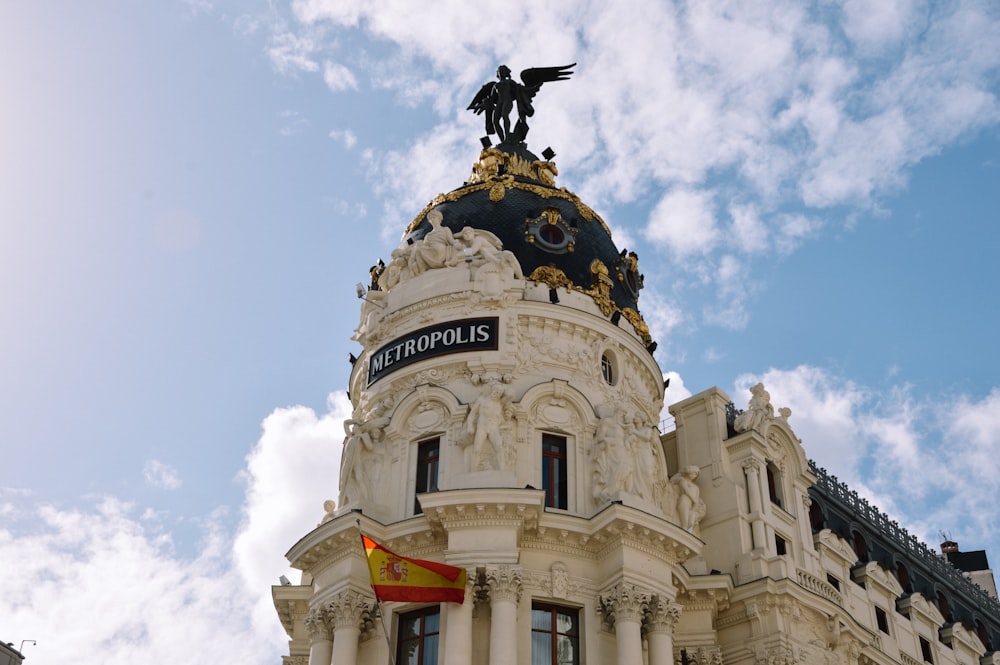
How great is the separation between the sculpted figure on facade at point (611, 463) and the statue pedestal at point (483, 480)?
2.86m

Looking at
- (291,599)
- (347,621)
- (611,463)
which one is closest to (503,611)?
(347,621)

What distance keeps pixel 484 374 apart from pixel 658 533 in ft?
24.0

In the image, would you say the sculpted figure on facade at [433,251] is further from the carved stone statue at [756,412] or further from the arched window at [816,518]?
the arched window at [816,518]

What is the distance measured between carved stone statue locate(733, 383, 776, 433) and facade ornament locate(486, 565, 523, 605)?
1282 centimetres

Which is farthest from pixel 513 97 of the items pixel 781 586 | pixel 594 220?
pixel 781 586

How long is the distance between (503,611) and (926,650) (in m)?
25.3

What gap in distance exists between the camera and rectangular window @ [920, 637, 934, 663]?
47.0 metres

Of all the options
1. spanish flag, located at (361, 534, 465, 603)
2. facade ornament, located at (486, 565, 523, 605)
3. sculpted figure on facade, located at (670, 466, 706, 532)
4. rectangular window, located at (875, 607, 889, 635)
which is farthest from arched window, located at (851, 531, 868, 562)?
spanish flag, located at (361, 534, 465, 603)

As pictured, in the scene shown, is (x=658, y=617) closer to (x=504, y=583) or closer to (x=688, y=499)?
(x=504, y=583)

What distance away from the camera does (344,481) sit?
115 ft

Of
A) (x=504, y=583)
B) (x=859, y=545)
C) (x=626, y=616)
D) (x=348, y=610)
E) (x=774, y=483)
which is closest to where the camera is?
(x=504, y=583)

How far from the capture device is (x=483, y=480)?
32656 millimetres

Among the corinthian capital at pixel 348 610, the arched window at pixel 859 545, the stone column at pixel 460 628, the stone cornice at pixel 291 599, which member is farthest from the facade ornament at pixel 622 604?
the arched window at pixel 859 545

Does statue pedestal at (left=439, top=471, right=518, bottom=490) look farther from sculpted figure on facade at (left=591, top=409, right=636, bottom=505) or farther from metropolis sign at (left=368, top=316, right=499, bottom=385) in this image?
metropolis sign at (left=368, top=316, right=499, bottom=385)
